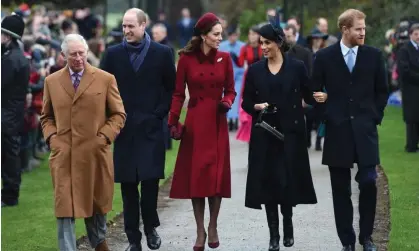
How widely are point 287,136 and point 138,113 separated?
4.24ft

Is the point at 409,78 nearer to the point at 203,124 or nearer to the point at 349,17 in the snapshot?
the point at 203,124

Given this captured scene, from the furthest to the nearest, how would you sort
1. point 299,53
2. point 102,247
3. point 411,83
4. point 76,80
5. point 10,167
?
point 411,83 < point 299,53 < point 10,167 < point 102,247 < point 76,80

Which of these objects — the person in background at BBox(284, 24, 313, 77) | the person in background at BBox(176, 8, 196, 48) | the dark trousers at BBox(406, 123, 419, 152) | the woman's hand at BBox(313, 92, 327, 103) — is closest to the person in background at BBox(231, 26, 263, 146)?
the person in background at BBox(284, 24, 313, 77)

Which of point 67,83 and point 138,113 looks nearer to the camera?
point 67,83

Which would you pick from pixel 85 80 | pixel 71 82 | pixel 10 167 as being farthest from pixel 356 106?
pixel 10 167

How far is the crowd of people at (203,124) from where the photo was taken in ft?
32.9

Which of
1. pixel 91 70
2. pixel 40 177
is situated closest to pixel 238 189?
pixel 40 177

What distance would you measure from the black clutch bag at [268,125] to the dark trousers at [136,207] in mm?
1021

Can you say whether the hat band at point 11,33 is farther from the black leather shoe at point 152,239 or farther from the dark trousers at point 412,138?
the dark trousers at point 412,138

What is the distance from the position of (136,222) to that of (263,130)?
1.35m

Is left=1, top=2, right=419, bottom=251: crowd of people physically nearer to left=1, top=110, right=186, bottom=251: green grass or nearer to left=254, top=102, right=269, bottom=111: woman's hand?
left=254, top=102, right=269, bottom=111: woman's hand

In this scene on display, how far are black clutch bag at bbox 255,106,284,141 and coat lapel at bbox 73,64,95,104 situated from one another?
1.59m

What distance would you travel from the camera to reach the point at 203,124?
36.2 feet

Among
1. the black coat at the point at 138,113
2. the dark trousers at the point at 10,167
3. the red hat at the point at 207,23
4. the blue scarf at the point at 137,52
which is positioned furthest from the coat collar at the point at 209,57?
the dark trousers at the point at 10,167
